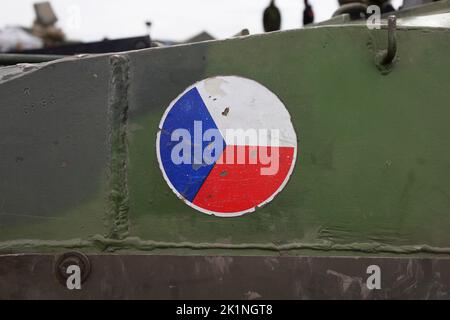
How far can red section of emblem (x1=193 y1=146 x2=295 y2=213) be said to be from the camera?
2.27 meters

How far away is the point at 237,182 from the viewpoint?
Result: 2.27 meters

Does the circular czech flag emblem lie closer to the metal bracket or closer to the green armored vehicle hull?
the green armored vehicle hull

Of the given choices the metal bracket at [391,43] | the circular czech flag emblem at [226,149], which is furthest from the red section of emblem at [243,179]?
the metal bracket at [391,43]

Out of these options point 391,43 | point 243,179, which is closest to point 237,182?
point 243,179

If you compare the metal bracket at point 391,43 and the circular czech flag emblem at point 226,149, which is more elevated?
the metal bracket at point 391,43

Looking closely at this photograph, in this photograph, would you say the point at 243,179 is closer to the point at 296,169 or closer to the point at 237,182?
the point at 237,182

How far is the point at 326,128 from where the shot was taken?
229 cm

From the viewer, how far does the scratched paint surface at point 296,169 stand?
2281mm

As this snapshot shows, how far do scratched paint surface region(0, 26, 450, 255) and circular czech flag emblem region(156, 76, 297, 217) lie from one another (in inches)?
1.3

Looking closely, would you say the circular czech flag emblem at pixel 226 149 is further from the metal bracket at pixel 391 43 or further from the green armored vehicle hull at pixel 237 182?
the metal bracket at pixel 391 43

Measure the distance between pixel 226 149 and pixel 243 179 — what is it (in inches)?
4.5

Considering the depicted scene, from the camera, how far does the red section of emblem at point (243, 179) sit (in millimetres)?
2266
